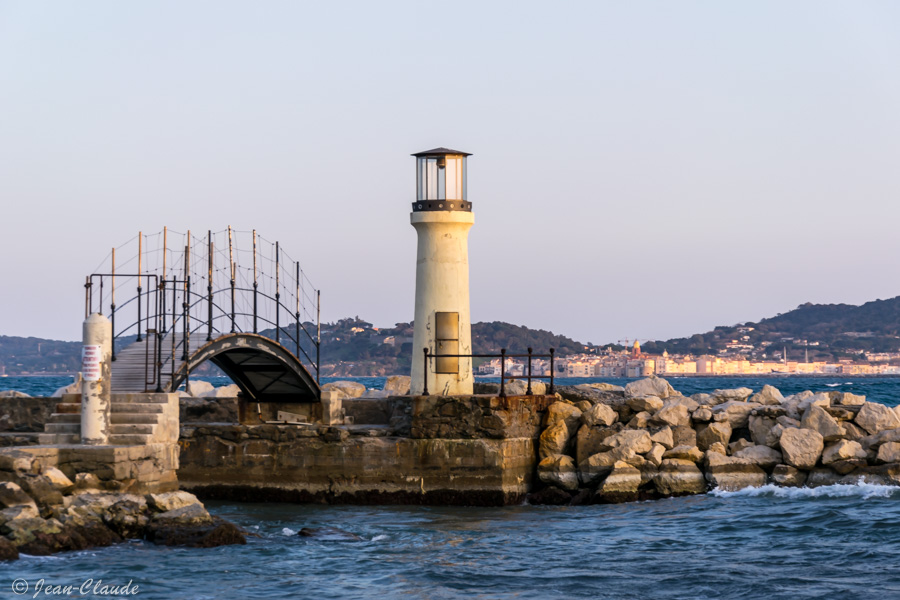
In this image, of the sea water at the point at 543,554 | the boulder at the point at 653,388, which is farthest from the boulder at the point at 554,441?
the boulder at the point at 653,388

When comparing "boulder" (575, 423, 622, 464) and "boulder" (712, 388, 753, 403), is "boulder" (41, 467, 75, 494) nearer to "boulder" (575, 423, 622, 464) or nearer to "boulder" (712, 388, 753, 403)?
"boulder" (575, 423, 622, 464)

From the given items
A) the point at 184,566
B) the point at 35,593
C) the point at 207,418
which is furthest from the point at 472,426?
the point at 35,593

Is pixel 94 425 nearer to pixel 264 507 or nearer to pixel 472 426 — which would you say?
pixel 264 507

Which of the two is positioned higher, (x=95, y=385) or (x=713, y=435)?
(x=95, y=385)

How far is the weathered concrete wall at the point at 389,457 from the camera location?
2106cm

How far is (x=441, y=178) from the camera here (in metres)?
23.2

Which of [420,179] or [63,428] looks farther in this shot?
[420,179]

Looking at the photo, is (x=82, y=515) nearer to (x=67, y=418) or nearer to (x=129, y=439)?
(x=129, y=439)

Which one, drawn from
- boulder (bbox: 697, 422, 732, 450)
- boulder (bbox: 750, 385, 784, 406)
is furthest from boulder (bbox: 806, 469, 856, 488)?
boulder (bbox: 750, 385, 784, 406)

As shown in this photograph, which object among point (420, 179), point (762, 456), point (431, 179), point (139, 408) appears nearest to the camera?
point (139, 408)

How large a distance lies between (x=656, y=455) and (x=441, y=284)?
16.3 feet

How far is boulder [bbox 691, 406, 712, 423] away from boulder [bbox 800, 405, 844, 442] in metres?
1.65

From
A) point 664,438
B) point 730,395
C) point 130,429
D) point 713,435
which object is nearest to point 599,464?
point 664,438

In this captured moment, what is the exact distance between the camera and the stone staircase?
17.9m
